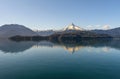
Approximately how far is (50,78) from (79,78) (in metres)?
6.67

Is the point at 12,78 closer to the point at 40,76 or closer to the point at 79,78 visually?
the point at 40,76

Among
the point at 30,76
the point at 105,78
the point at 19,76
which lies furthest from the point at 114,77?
the point at 19,76

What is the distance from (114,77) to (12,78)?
23722 mm

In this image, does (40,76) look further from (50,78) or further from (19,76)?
(19,76)

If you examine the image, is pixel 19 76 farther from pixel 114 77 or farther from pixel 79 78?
pixel 114 77

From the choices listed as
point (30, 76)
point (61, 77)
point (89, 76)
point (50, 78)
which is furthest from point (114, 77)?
point (30, 76)

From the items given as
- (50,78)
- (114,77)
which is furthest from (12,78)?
(114,77)

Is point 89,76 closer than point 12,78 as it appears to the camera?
No

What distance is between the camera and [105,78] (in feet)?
104

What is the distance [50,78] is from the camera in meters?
31.5

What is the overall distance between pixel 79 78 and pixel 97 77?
170 inches

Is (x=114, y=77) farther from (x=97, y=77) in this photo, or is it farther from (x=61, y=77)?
(x=61, y=77)

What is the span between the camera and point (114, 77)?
32812 mm

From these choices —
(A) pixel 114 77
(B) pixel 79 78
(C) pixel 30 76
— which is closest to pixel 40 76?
(C) pixel 30 76
